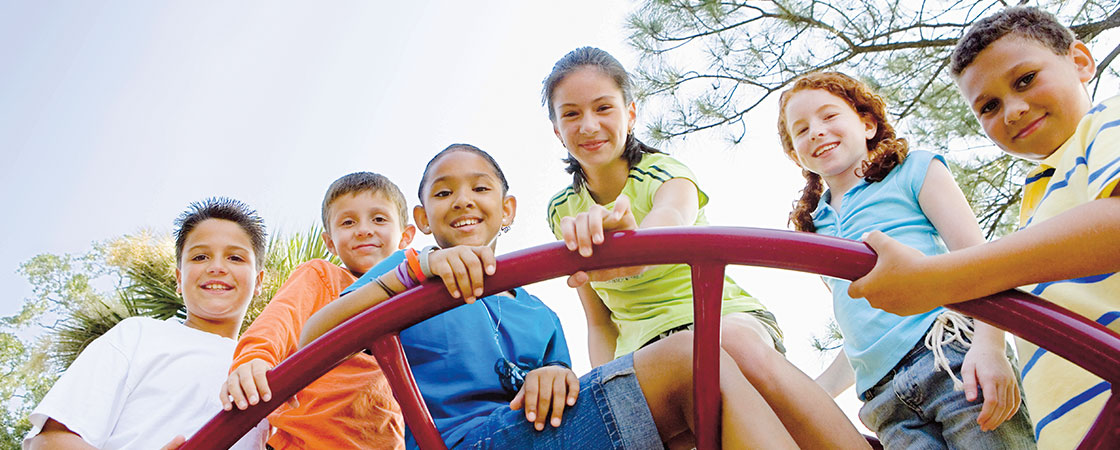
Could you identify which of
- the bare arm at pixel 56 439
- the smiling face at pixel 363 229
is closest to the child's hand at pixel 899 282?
the bare arm at pixel 56 439

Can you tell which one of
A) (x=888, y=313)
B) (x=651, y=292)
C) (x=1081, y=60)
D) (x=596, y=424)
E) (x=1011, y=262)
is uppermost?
(x=1081, y=60)

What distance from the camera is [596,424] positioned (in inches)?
38.9

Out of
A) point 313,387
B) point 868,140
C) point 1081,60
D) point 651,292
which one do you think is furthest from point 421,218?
point 1081,60

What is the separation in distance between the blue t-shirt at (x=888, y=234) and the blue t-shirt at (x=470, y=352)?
21.7 inches

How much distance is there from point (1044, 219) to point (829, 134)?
0.63m

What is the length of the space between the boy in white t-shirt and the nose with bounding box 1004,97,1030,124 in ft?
4.50

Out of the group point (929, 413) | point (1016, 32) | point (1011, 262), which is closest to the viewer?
point (1011, 262)

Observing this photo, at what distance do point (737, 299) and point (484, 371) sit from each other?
0.64 metres

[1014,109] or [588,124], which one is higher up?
[588,124]

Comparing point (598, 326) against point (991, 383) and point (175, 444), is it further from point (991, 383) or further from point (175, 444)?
point (175, 444)

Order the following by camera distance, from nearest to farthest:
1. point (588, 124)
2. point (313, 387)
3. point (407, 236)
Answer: point (313, 387) < point (588, 124) < point (407, 236)

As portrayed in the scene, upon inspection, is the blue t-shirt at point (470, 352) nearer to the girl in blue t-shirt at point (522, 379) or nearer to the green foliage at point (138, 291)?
the girl in blue t-shirt at point (522, 379)

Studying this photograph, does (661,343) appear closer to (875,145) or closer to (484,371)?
(484,371)

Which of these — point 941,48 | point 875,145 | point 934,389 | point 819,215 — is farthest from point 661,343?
point 941,48
